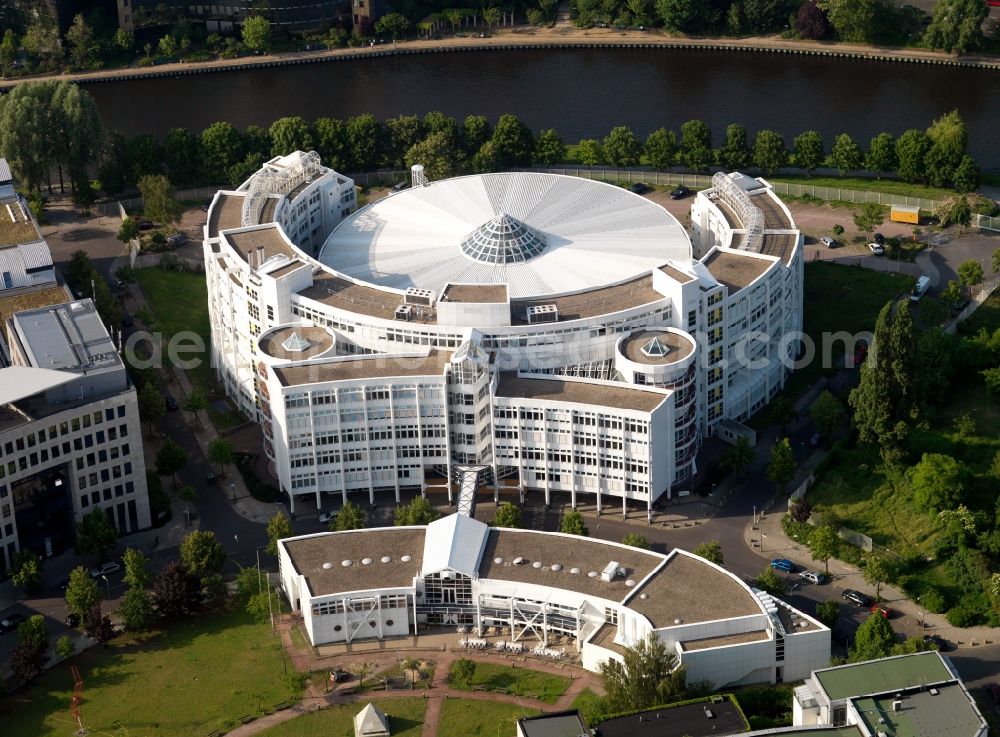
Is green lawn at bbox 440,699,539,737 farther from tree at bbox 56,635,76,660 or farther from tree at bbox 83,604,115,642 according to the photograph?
tree at bbox 56,635,76,660

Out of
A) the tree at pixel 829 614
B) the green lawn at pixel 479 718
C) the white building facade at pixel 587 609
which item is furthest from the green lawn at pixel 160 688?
the tree at pixel 829 614

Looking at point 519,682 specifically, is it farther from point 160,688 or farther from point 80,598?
point 80,598

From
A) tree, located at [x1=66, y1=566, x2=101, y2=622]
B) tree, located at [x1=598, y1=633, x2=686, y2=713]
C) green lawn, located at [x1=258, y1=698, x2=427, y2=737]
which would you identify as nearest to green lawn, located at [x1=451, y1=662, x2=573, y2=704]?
green lawn, located at [x1=258, y1=698, x2=427, y2=737]

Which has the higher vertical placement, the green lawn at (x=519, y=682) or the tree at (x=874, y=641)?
the tree at (x=874, y=641)

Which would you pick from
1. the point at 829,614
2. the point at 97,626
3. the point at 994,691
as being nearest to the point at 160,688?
the point at 97,626

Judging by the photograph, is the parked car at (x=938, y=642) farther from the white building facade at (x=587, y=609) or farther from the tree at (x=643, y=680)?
the tree at (x=643, y=680)

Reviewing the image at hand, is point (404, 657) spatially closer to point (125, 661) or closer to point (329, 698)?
point (329, 698)

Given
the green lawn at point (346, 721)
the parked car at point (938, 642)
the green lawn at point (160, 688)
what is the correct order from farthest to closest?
the parked car at point (938, 642) → the green lawn at point (160, 688) → the green lawn at point (346, 721)
